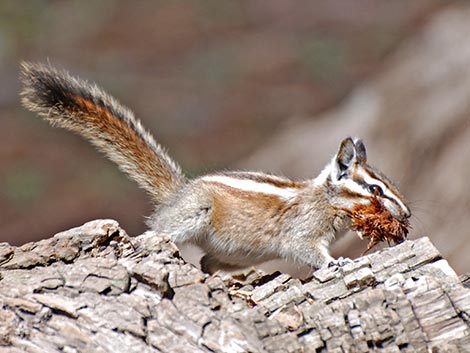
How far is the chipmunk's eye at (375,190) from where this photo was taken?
4848 millimetres

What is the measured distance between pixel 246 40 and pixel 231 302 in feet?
38.4

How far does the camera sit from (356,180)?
5.06 meters

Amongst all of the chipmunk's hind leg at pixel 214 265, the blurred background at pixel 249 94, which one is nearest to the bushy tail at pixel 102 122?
the chipmunk's hind leg at pixel 214 265

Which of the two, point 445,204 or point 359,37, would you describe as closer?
point 445,204

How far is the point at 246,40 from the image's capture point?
14.7 metres

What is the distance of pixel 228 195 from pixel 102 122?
0.80 m

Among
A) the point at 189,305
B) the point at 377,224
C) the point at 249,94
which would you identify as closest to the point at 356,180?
the point at 377,224

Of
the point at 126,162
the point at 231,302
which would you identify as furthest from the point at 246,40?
the point at 231,302

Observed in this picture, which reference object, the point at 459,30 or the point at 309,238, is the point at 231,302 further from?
the point at 459,30

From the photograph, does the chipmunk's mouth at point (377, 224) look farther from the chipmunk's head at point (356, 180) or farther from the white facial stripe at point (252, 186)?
the white facial stripe at point (252, 186)

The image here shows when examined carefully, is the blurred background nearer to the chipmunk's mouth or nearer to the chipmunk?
the chipmunk

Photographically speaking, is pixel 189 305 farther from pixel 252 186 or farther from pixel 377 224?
pixel 252 186

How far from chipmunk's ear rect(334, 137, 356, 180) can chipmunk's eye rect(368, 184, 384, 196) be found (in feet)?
0.72

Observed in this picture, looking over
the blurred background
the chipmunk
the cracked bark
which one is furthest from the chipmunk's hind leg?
the blurred background
